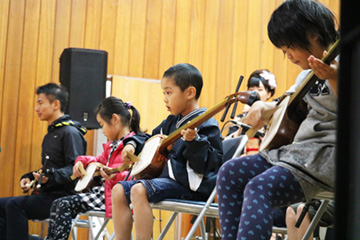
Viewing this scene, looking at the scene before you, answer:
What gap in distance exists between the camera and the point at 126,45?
543cm

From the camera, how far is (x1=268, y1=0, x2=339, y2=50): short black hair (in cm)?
172

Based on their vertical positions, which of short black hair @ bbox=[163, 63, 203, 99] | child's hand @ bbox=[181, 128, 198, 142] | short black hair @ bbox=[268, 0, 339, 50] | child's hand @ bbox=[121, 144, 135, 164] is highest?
short black hair @ bbox=[268, 0, 339, 50]

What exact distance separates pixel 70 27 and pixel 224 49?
1.64m

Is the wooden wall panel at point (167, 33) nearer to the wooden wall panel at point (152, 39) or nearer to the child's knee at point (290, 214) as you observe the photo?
the wooden wall panel at point (152, 39)

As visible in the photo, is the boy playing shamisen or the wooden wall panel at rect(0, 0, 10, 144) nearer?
the boy playing shamisen

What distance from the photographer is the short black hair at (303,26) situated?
5.65 feet

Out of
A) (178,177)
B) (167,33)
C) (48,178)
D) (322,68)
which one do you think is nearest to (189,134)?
(178,177)

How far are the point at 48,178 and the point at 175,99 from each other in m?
1.28

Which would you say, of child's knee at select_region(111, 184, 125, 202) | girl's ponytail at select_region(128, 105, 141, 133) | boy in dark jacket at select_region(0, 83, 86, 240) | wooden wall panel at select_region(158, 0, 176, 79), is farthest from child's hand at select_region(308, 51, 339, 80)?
wooden wall panel at select_region(158, 0, 176, 79)

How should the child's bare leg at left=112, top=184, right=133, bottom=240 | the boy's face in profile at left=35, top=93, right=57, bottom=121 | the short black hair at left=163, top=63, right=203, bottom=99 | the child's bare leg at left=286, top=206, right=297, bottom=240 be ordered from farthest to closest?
the boy's face in profile at left=35, top=93, right=57, bottom=121, the short black hair at left=163, top=63, right=203, bottom=99, the child's bare leg at left=112, top=184, right=133, bottom=240, the child's bare leg at left=286, top=206, right=297, bottom=240

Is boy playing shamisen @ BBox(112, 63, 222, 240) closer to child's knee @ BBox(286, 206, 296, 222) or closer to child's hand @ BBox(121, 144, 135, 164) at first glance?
child's hand @ BBox(121, 144, 135, 164)

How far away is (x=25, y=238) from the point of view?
3.56 metres

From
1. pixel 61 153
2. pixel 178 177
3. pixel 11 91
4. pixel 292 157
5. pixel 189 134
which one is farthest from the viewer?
pixel 11 91

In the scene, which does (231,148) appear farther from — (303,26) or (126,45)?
(126,45)
